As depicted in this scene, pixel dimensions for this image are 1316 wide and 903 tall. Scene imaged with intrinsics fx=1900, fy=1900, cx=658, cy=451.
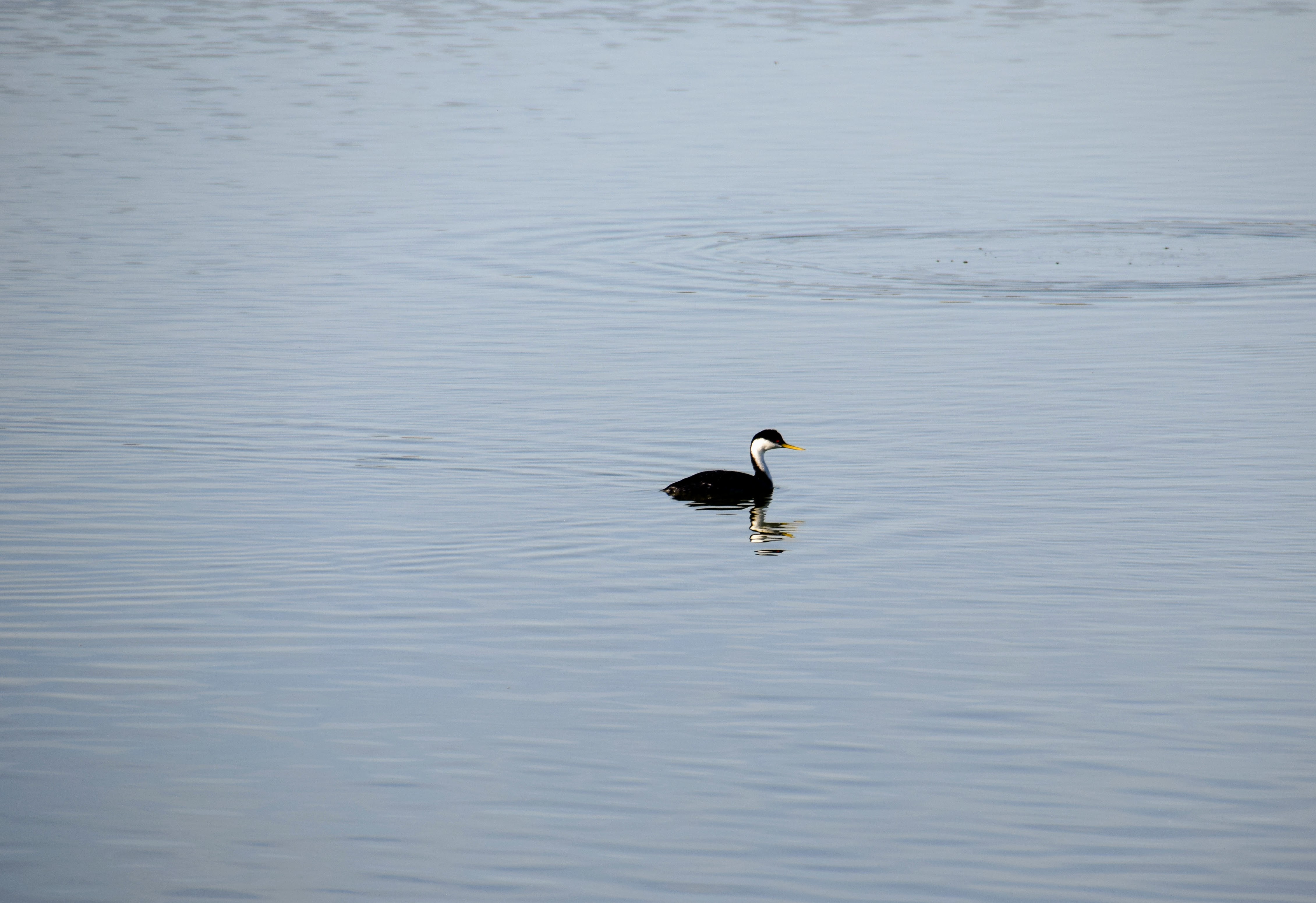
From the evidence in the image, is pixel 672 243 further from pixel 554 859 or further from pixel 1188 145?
pixel 554 859

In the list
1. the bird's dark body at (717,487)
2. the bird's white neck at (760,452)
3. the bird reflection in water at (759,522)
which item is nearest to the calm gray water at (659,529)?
the bird reflection in water at (759,522)

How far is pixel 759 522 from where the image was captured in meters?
15.0

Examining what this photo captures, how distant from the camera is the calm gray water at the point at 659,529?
889cm

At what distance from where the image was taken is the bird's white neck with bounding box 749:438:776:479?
15859 mm

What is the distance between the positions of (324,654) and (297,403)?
7.67 meters

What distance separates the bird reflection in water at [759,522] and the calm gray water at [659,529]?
9 centimetres

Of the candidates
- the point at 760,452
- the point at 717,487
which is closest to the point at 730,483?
the point at 717,487

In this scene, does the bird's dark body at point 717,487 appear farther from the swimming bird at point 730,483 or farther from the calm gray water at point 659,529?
the calm gray water at point 659,529

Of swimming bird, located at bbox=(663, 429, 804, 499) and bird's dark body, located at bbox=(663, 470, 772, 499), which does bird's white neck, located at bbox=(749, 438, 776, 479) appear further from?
bird's dark body, located at bbox=(663, 470, 772, 499)

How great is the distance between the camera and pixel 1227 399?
18.5 m

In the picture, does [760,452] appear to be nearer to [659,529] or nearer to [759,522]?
A: [759,522]

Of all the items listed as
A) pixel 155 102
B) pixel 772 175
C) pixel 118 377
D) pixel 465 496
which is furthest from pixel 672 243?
pixel 155 102

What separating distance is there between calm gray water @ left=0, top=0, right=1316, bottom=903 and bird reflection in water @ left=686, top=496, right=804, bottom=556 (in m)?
0.09

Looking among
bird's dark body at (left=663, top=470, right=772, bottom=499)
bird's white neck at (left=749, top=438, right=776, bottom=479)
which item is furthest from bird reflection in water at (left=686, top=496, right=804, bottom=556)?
bird's white neck at (left=749, top=438, right=776, bottom=479)
